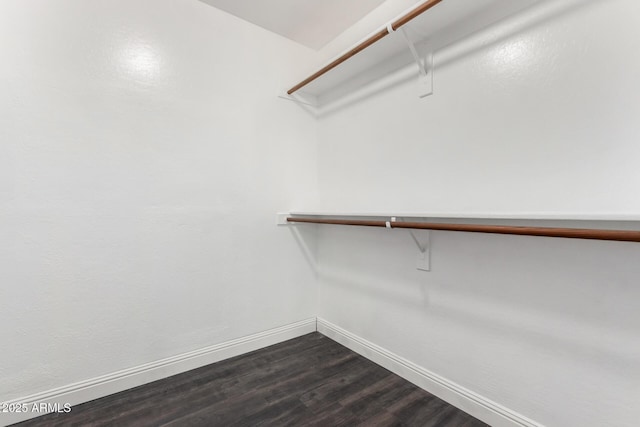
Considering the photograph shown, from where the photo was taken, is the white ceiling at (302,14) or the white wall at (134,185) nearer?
the white wall at (134,185)

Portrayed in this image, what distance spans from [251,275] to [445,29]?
1.94 metres

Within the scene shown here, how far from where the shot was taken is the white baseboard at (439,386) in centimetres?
132

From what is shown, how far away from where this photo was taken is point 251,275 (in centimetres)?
213

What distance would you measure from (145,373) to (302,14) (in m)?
2.58

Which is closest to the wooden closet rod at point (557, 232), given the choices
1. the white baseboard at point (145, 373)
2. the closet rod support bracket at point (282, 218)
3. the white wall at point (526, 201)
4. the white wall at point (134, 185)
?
the white wall at point (526, 201)

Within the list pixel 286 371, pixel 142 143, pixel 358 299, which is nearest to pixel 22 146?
pixel 142 143

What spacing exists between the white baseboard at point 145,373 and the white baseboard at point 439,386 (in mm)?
546

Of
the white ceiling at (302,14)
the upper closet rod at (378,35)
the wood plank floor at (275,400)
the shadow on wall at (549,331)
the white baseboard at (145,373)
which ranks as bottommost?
the wood plank floor at (275,400)

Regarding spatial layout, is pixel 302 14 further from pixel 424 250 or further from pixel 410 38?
pixel 424 250

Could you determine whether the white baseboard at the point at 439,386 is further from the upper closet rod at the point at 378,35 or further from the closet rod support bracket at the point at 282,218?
the upper closet rod at the point at 378,35

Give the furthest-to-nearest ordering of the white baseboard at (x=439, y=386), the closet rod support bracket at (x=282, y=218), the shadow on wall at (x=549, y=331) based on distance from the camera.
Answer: the closet rod support bracket at (x=282, y=218), the white baseboard at (x=439, y=386), the shadow on wall at (x=549, y=331)

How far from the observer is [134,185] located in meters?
1.70

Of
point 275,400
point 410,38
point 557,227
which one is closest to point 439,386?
point 275,400

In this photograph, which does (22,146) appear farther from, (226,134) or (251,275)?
(251,275)
